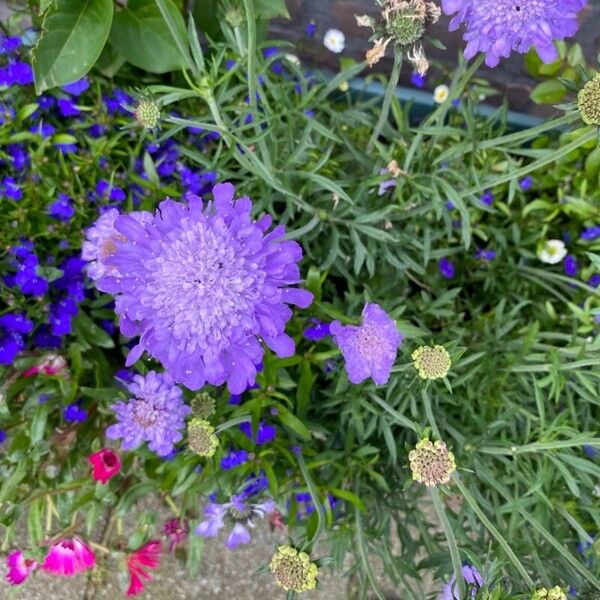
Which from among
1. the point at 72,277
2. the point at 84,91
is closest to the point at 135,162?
the point at 84,91

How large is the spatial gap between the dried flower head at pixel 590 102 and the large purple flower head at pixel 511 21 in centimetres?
17

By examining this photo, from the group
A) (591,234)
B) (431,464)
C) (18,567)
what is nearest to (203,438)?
(431,464)

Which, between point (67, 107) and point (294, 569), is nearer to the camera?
point (294, 569)

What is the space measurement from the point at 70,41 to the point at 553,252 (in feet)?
5.16

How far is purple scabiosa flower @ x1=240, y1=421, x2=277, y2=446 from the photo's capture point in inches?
62.2

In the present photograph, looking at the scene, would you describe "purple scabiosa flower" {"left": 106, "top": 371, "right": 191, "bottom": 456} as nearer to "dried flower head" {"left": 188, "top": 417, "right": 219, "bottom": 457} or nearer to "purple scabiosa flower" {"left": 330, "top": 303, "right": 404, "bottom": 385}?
"dried flower head" {"left": 188, "top": 417, "right": 219, "bottom": 457}

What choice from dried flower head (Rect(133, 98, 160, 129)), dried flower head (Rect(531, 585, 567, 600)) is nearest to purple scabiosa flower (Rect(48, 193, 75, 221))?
dried flower head (Rect(133, 98, 160, 129))

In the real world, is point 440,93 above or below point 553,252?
above

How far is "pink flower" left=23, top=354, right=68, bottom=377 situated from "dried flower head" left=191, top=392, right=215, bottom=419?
401mm

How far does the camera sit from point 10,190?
168 cm

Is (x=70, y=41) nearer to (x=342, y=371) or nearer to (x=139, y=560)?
(x=342, y=371)

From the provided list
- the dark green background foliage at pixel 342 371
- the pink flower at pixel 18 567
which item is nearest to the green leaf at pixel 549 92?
the dark green background foliage at pixel 342 371

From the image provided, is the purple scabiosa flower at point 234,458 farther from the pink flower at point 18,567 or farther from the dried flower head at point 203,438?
the pink flower at point 18,567

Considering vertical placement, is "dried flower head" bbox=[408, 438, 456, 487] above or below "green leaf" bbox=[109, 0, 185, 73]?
below
